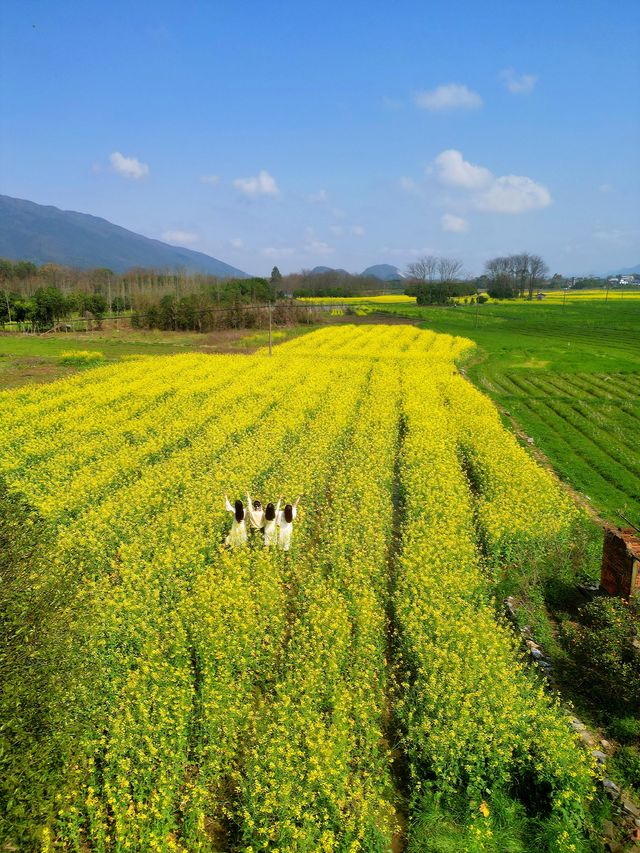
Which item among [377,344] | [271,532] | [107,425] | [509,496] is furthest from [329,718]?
[377,344]

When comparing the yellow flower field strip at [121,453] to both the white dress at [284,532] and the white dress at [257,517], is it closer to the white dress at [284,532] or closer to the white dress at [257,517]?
the white dress at [257,517]

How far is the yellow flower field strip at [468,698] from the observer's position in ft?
23.0

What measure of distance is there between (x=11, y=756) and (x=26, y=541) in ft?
11.9

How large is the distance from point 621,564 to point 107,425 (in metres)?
16.8

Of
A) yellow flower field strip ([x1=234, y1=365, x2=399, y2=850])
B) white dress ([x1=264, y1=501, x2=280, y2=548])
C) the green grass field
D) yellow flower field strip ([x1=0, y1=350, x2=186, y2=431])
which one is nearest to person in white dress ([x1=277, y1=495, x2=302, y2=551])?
white dress ([x1=264, y1=501, x2=280, y2=548])

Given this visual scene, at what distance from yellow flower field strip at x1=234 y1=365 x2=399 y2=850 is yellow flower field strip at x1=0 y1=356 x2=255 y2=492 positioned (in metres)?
8.00

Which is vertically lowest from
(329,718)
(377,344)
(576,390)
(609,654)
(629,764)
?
(629,764)

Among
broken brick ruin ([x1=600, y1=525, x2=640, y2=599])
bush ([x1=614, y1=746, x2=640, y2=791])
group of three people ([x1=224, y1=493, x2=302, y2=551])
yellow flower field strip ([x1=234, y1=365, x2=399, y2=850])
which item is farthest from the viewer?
group of three people ([x1=224, y1=493, x2=302, y2=551])

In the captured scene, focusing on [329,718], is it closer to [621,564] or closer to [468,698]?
[468,698]

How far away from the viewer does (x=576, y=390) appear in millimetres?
31359

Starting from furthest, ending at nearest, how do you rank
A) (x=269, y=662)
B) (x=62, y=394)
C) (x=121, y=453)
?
1. (x=62, y=394)
2. (x=121, y=453)
3. (x=269, y=662)

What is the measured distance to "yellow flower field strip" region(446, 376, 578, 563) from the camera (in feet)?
41.6

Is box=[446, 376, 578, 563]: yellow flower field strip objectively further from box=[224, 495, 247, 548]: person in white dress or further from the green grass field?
box=[224, 495, 247, 548]: person in white dress

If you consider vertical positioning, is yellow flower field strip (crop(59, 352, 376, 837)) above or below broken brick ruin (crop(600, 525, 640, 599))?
below
